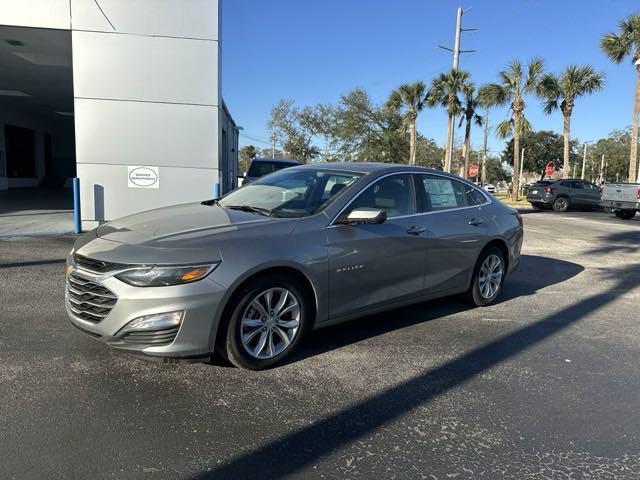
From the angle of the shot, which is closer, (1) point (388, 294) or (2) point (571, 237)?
(1) point (388, 294)

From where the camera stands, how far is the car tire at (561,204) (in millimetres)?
24297

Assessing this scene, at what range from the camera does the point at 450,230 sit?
528 centimetres

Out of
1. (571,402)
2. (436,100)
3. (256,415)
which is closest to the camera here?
(256,415)

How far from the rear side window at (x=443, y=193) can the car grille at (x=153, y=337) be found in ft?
9.50

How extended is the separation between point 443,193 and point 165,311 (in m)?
3.30

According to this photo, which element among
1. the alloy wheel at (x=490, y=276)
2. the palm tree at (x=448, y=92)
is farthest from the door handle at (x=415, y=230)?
the palm tree at (x=448, y=92)

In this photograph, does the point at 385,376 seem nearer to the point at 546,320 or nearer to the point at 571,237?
the point at 546,320

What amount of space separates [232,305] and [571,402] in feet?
8.29

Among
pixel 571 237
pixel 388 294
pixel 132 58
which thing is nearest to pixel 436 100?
pixel 571 237

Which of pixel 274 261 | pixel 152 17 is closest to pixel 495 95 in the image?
pixel 152 17

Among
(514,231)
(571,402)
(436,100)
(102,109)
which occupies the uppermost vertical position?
(436,100)

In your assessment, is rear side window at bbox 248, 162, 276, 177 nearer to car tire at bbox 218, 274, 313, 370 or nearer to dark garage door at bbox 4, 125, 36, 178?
car tire at bbox 218, 274, 313, 370

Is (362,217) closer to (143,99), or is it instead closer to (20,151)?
(143,99)

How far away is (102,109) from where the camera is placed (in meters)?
11.0
